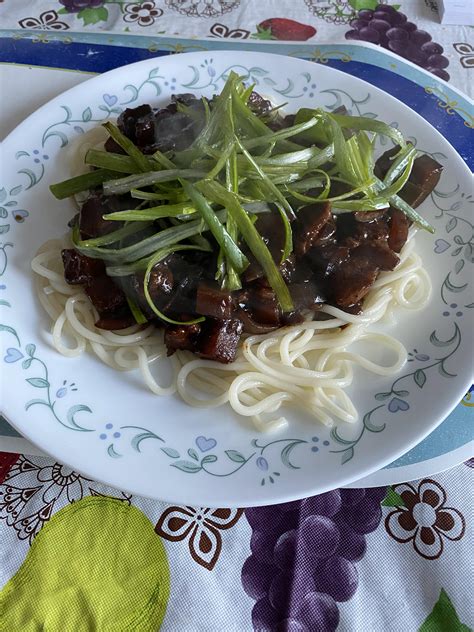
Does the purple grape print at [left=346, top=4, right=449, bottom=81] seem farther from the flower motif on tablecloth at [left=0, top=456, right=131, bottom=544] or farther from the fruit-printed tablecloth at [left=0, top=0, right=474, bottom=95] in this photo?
the flower motif on tablecloth at [left=0, top=456, right=131, bottom=544]

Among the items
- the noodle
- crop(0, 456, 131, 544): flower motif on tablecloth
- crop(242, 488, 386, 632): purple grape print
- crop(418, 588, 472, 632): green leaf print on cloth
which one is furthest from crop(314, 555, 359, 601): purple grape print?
crop(0, 456, 131, 544): flower motif on tablecloth

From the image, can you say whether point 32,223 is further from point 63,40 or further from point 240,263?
point 63,40

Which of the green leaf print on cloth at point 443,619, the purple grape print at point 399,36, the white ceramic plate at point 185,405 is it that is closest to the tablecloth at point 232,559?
the green leaf print on cloth at point 443,619

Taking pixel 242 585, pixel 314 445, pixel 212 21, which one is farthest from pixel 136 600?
pixel 212 21

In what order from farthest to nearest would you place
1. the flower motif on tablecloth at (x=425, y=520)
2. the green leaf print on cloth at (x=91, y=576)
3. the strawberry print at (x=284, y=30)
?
the strawberry print at (x=284, y=30)
the flower motif on tablecloth at (x=425, y=520)
the green leaf print on cloth at (x=91, y=576)

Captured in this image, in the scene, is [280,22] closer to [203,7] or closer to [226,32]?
[226,32]

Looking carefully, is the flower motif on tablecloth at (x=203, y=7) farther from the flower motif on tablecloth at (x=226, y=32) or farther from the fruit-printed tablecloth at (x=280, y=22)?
the flower motif on tablecloth at (x=226, y=32)
